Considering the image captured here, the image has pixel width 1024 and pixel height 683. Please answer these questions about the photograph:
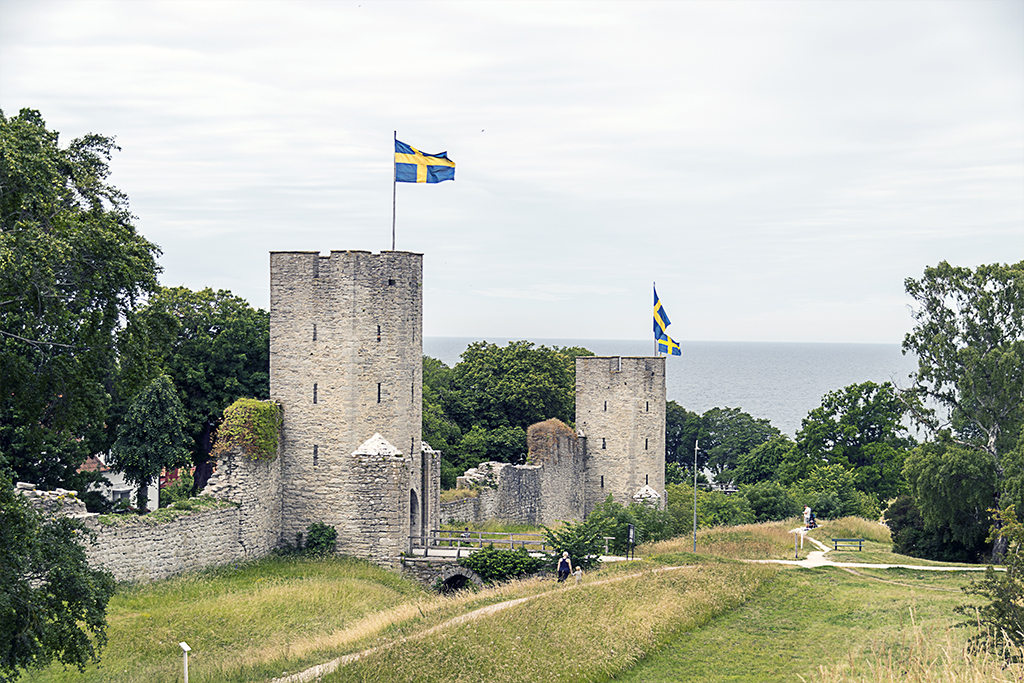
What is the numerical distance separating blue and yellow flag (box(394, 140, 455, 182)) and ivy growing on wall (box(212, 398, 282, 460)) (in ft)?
28.1

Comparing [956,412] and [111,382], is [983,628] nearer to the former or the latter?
[111,382]

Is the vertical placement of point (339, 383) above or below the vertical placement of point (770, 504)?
above

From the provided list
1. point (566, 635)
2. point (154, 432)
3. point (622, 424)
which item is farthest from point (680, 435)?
point (566, 635)

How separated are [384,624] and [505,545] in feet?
30.9

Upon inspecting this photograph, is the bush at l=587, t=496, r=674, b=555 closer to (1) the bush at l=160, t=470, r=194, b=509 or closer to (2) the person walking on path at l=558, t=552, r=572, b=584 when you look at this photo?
(2) the person walking on path at l=558, t=552, r=572, b=584

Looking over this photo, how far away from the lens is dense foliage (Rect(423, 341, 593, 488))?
50188 millimetres

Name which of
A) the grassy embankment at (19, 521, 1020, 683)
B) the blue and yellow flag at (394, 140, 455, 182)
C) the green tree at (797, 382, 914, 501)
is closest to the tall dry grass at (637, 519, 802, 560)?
the grassy embankment at (19, 521, 1020, 683)

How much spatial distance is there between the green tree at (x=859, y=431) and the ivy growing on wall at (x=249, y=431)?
43319mm

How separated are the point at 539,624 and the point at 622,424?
1019 inches

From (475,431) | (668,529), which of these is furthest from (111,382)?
(475,431)

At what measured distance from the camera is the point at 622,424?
4525 cm

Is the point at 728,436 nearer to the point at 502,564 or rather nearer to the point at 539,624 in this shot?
the point at 502,564

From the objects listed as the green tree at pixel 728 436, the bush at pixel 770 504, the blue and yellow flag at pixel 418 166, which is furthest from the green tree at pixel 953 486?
the green tree at pixel 728 436

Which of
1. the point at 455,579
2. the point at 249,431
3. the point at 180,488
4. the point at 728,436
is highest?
the point at 249,431
